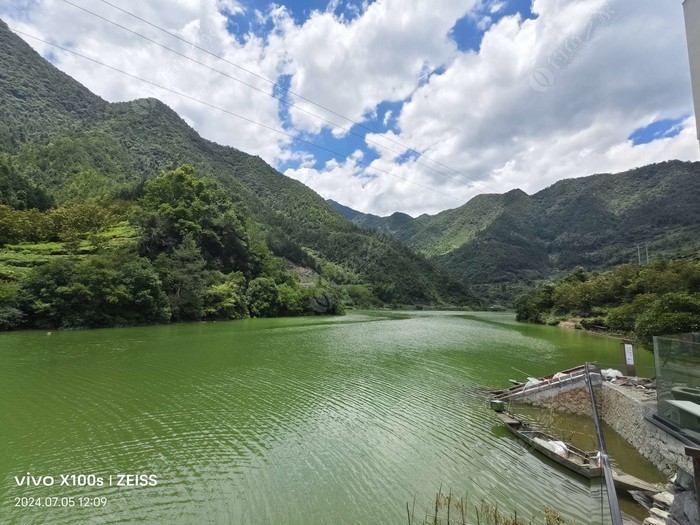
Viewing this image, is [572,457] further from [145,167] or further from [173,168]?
[145,167]

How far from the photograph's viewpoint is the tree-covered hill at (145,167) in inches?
3533

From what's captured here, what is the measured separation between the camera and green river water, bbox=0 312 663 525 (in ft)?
26.2

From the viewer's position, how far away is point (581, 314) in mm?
63219

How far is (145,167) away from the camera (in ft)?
408

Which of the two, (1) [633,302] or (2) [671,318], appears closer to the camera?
(2) [671,318]

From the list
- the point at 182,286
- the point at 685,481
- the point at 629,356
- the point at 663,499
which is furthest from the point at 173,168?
the point at 685,481

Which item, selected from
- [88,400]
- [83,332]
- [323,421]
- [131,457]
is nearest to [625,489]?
[323,421]

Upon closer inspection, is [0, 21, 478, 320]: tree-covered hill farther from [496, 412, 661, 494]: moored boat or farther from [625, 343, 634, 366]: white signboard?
[625, 343, 634, 366]: white signboard

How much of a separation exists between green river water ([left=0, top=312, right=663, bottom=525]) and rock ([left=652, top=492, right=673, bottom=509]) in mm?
685

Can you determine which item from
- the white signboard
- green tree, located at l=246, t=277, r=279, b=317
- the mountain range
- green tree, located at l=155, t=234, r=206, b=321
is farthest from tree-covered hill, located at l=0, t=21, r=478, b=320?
the white signboard

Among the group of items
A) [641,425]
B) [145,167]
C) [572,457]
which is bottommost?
[572,457]

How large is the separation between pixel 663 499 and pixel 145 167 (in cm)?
14571
